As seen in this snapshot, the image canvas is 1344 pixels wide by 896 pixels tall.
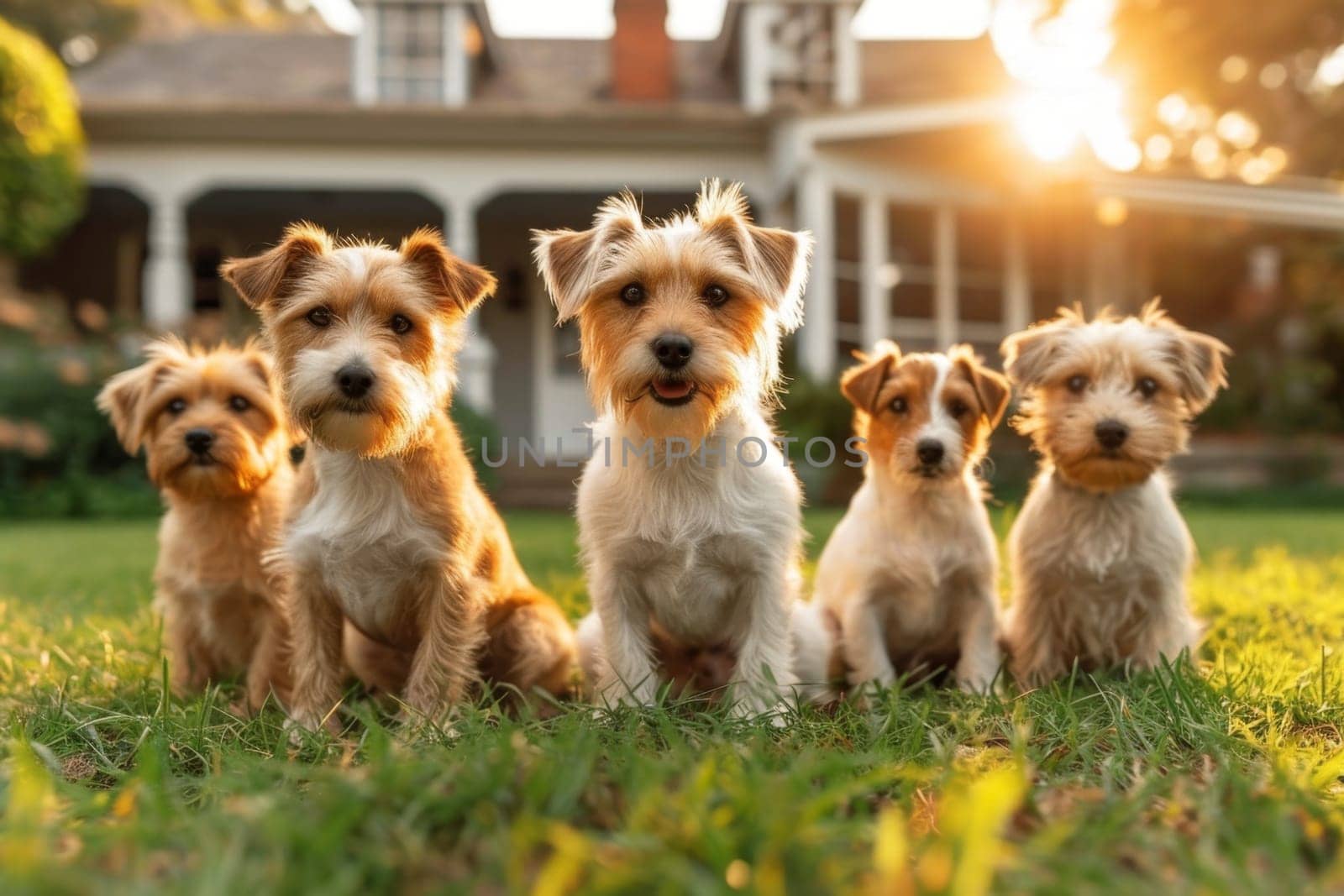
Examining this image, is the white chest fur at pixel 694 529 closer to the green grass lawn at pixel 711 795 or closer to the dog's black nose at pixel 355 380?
the green grass lawn at pixel 711 795

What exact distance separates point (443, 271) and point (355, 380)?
23.5 inches

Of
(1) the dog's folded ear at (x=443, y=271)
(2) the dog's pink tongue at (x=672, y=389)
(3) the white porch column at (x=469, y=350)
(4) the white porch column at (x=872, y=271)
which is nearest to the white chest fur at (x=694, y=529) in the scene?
(2) the dog's pink tongue at (x=672, y=389)

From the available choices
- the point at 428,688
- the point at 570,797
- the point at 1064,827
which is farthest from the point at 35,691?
the point at 1064,827

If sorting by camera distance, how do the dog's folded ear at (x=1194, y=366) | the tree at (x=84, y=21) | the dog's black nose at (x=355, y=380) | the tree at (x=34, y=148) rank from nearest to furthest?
1. the dog's black nose at (x=355, y=380)
2. the dog's folded ear at (x=1194, y=366)
3. the tree at (x=34, y=148)
4. the tree at (x=84, y=21)

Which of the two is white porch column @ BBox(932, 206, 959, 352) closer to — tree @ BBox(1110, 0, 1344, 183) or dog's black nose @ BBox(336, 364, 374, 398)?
tree @ BBox(1110, 0, 1344, 183)

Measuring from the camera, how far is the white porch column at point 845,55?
56.4ft

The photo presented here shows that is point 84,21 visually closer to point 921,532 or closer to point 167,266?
point 167,266

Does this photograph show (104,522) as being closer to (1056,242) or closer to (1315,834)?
(1315,834)

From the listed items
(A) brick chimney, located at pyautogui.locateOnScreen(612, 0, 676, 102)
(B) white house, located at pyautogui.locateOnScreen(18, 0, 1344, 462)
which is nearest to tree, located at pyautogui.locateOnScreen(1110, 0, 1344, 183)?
(B) white house, located at pyautogui.locateOnScreen(18, 0, 1344, 462)

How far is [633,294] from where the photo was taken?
3.42m

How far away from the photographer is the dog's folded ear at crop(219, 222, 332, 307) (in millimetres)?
3357

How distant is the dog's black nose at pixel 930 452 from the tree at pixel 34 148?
1582 cm

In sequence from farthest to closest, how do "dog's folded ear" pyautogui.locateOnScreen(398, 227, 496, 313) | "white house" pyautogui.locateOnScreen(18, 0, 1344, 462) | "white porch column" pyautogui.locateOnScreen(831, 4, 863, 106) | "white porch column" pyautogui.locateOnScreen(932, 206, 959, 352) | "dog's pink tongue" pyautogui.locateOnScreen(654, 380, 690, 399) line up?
"white porch column" pyautogui.locateOnScreen(831, 4, 863, 106)
"white porch column" pyautogui.locateOnScreen(932, 206, 959, 352)
"white house" pyautogui.locateOnScreen(18, 0, 1344, 462)
"dog's folded ear" pyautogui.locateOnScreen(398, 227, 496, 313)
"dog's pink tongue" pyautogui.locateOnScreen(654, 380, 690, 399)

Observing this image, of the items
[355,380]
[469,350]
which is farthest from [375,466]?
[469,350]
